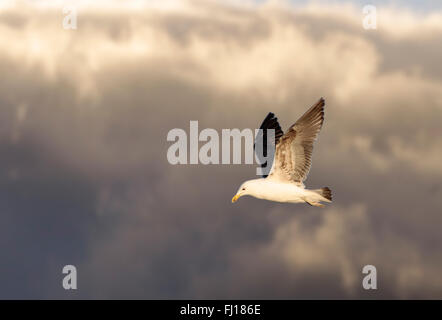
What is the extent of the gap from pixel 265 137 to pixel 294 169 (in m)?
1.51

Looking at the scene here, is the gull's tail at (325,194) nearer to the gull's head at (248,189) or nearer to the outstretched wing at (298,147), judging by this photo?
the outstretched wing at (298,147)

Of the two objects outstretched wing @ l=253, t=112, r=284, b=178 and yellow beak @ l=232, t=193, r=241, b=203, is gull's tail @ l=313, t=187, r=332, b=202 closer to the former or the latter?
outstretched wing @ l=253, t=112, r=284, b=178

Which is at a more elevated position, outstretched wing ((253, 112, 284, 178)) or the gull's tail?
outstretched wing ((253, 112, 284, 178))

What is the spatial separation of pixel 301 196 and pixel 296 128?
2208 millimetres

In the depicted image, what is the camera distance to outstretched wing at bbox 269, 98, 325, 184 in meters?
21.8

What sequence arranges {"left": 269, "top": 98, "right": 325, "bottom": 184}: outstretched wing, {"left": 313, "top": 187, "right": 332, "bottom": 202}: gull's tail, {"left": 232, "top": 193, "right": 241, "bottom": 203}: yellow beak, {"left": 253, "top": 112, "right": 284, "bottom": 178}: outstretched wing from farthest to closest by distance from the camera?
{"left": 253, "top": 112, "right": 284, "bottom": 178}: outstretched wing < {"left": 232, "top": 193, "right": 241, "bottom": 203}: yellow beak < {"left": 313, "top": 187, "right": 332, "bottom": 202}: gull's tail < {"left": 269, "top": 98, "right": 325, "bottom": 184}: outstretched wing

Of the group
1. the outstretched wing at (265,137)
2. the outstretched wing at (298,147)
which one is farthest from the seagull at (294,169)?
the outstretched wing at (265,137)

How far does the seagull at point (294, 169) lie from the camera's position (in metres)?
21.8

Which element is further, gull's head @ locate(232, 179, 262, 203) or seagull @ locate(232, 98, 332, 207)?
gull's head @ locate(232, 179, 262, 203)

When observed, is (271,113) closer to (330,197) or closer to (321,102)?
(321,102)

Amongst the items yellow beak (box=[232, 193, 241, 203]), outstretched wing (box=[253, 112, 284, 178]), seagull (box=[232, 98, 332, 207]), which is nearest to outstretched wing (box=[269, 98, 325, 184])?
seagull (box=[232, 98, 332, 207])

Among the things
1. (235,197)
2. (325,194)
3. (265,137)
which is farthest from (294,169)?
(235,197)

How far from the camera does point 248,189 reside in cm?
2239
